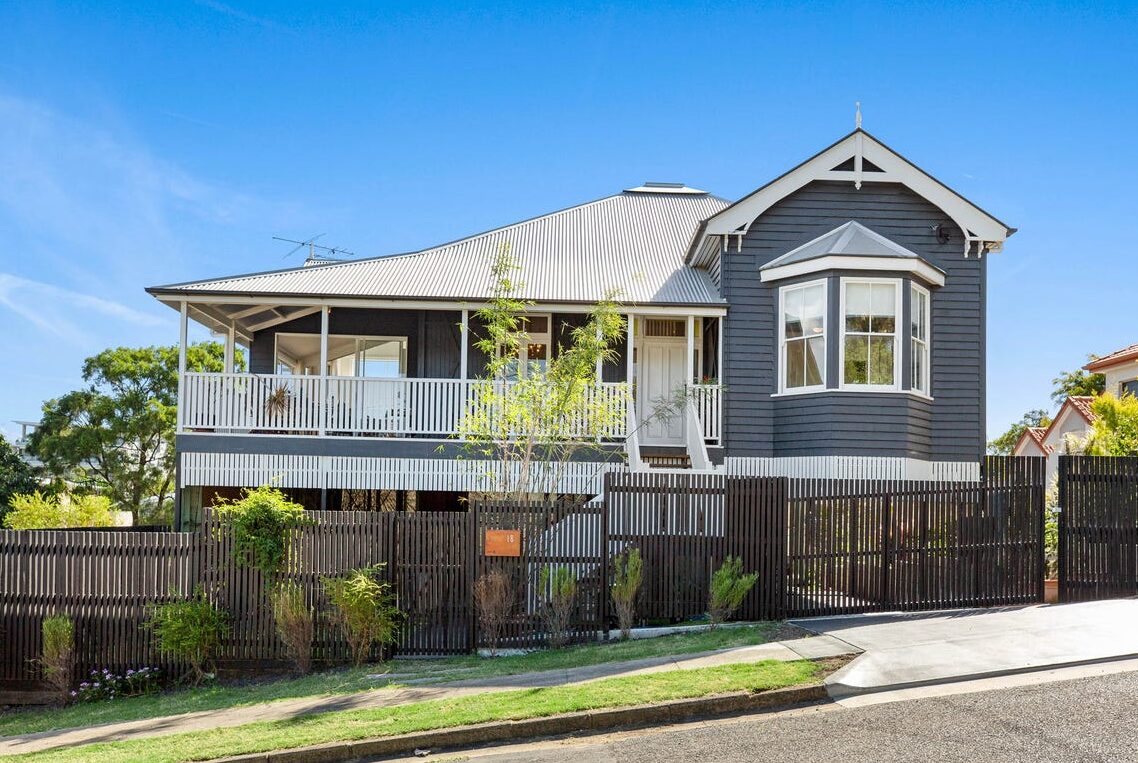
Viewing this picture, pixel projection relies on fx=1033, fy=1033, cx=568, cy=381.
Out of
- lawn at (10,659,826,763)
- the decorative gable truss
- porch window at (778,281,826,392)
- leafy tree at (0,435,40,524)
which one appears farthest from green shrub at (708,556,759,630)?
leafy tree at (0,435,40,524)

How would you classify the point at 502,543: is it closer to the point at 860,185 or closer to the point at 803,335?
the point at 803,335

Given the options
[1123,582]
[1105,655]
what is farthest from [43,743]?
[1123,582]

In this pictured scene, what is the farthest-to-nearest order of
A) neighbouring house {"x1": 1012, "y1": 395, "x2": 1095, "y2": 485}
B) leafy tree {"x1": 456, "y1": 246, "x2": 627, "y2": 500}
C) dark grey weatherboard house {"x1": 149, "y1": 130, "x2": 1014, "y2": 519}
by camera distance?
neighbouring house {"x1": 1012, "y1": 395, "x2": 1095, "y2": 485} → dark grey weatherboard house {"x1": 149, "y1": 130, "x2": 1014, "y2": 519} → leafy tree {"x1": 456, "y1": 246, "x2": 627, "y2": 500}

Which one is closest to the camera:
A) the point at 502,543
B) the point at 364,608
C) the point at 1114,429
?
the point at 364,608

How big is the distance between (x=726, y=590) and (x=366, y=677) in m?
4.14

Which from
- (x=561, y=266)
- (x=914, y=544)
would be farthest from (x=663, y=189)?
(x=914, y=544)

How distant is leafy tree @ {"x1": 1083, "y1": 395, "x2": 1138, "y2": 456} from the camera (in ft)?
52.7

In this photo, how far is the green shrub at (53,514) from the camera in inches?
746

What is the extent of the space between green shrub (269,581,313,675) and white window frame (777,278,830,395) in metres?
9.54

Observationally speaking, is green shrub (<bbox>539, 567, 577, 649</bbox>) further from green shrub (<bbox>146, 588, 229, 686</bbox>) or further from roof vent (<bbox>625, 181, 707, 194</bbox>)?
roof vent (<bbox>625, 181, 707, 194</bbox>)

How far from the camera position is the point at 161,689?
1226cm

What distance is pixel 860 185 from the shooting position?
18.8 m

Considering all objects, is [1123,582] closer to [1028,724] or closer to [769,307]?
[1028,724]

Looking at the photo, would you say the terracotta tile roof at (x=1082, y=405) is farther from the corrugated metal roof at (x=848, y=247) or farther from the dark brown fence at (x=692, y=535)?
the dark brown fence at (x=692, y=535)
